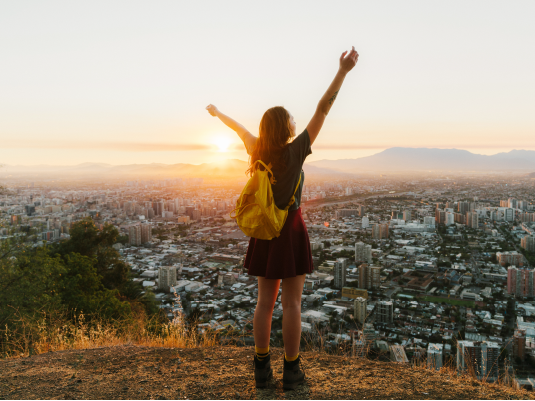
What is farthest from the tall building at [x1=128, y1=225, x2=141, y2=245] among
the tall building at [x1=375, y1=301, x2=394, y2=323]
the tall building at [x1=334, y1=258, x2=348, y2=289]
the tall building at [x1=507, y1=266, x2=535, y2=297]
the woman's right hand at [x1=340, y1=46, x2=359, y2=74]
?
the woman's right hand at [x1=340, y1=46, x2=359, y2=74]

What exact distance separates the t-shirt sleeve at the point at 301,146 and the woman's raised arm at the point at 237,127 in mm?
217

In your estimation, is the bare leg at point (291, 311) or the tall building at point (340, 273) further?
the tall building at point (340, 273)

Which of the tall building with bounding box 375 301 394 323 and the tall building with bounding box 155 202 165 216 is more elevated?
the tall building with bounding box 155 202 165 216

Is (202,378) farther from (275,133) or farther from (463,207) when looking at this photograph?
(463,207)

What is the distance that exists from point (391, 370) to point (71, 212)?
20.2 metres

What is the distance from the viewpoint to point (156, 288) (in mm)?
9305

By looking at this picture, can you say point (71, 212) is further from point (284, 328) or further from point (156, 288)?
point (284, 328)

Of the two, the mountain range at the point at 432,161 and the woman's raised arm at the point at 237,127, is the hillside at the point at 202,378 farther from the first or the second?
the mountain range at the point at 432,161

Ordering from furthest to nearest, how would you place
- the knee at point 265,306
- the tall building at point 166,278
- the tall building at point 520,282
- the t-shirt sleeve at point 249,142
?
1. the tall building at point 166,278
2. the tall building at point 520,282
3. the t-shirt sleeve at point 249,142
4. the knee at point 265,306

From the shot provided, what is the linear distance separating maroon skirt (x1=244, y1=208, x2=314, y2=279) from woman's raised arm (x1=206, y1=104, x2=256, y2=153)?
1.27ft

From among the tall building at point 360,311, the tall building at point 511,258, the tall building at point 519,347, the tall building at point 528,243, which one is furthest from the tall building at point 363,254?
the tall building at point 519,347

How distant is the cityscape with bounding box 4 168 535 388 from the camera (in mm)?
4365

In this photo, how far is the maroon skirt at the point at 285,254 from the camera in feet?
4.47

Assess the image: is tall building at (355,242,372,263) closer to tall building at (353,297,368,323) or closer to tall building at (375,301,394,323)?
tall building at (375,301,394,323)
